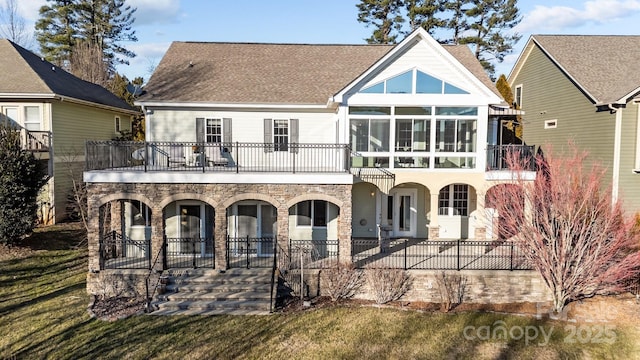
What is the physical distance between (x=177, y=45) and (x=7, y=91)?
8.16 meters

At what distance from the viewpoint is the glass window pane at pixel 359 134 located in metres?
15.6

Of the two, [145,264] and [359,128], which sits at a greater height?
[359,128]

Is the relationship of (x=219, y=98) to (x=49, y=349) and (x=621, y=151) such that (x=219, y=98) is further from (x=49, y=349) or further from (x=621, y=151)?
(x=621, y=151)

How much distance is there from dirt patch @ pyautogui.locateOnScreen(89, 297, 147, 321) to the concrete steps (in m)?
0.52

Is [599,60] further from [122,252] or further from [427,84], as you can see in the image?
[122,252]

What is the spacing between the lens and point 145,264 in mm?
13836

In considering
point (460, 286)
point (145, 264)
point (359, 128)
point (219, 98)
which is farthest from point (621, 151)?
point (145, 264)

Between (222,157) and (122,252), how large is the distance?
16.5 ft

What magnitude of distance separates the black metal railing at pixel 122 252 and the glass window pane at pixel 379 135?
8.80 meters

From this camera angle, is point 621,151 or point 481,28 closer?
point 621,151

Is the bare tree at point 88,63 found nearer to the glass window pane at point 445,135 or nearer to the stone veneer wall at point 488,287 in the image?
the glass window pane at point 445,135

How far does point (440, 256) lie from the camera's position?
14125mm

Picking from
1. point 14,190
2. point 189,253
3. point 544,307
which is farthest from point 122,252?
point 544,307

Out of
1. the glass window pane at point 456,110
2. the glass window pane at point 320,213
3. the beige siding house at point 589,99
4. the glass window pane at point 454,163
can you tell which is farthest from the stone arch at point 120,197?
the beige siding house at point 589,99
